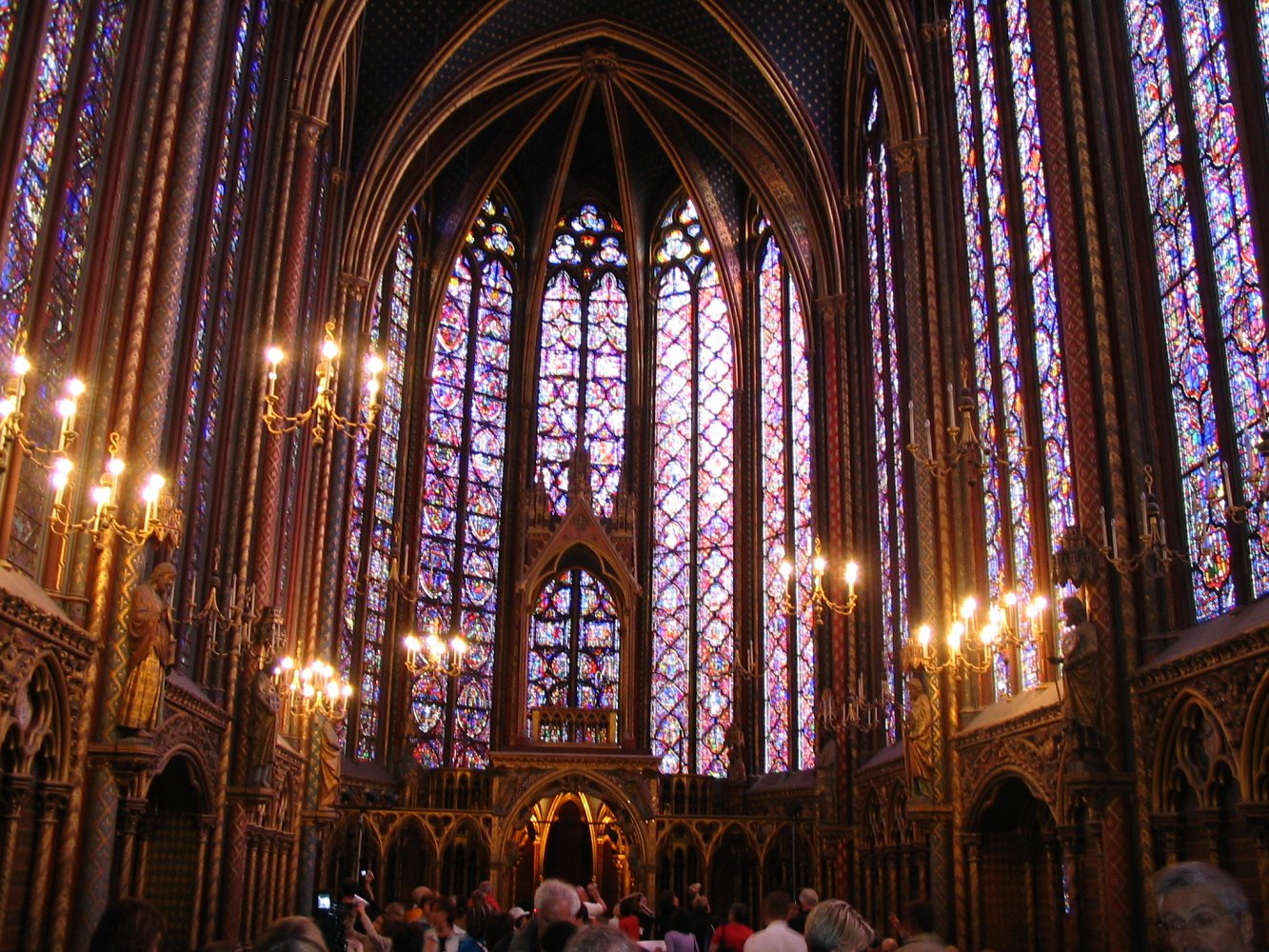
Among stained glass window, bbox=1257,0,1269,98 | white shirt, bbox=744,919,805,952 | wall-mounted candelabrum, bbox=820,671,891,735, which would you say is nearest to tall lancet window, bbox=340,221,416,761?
wall-mounted candelabrum, bbox=820,671,891,735

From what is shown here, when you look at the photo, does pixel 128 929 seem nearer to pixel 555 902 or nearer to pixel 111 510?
pixel 555 902

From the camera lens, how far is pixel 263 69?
2059 centimetres

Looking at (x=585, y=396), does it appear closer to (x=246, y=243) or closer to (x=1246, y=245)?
(x=246, y=243)

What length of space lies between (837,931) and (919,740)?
1462 cm

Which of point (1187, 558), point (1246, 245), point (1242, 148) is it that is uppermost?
point (1242, 148)

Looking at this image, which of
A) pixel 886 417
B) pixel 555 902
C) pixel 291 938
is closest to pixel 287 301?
pixel 886 417

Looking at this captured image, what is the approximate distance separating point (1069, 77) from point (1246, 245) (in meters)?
4.05

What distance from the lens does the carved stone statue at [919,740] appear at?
1892cm

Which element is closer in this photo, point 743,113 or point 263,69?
point 263,69

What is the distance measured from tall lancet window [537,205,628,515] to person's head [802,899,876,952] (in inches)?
1040

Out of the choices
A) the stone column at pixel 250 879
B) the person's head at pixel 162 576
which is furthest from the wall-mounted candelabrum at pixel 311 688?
the person's head at pixel 162 576

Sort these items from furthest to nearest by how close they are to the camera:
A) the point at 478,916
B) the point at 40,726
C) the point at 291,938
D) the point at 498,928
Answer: the point at 40,726
the point at 478,916
the point at 498,928
the point at 291,938

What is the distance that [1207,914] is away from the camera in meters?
3.26

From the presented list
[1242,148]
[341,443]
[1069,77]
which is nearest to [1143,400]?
[1242,148]
